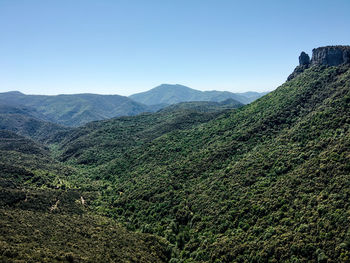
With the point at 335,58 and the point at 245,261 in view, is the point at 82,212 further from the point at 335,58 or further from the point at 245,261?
the point at 335,58

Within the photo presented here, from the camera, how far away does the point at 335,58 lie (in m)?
122

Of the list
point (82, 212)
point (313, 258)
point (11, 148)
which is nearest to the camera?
point (313, 258)

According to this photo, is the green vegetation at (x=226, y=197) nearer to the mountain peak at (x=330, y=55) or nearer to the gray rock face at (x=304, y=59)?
the mountain peak at (x=330, y=55)

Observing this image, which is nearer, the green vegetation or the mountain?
the green vegetation

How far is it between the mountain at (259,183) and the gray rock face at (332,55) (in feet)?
2.52

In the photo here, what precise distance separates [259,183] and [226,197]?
11135 millimetres

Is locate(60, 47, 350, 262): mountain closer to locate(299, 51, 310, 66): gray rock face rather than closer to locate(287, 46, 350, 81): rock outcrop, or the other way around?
locate(287, 46, 350, 81): rock outcrop

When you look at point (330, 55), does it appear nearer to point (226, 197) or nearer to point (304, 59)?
point (304, 59)

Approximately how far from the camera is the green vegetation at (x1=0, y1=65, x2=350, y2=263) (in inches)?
1925

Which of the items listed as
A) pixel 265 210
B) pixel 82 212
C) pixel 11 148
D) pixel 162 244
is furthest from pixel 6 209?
pixel 11 148

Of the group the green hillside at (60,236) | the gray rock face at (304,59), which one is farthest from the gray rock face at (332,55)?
the green hillside at (60,236)

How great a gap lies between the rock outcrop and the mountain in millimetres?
960

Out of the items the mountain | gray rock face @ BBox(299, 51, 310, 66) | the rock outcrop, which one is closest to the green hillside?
the mountain

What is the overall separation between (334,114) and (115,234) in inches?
3271
